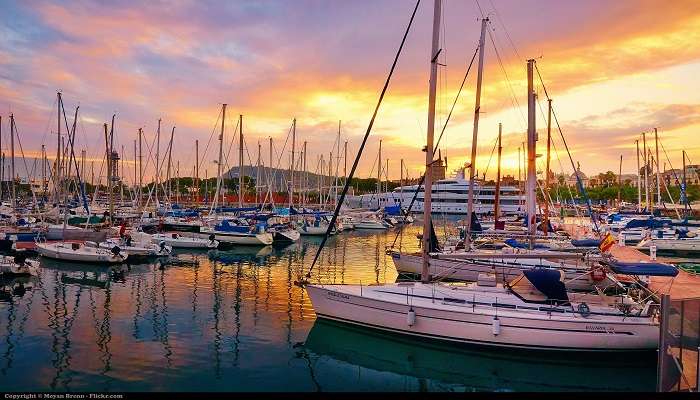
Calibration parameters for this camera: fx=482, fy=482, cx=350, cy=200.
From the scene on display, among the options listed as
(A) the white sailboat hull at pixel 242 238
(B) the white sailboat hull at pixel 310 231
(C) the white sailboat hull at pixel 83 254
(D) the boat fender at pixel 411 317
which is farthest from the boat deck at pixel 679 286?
(B) the white sailboat hull at pixel 310 231

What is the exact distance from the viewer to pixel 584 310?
14570mm

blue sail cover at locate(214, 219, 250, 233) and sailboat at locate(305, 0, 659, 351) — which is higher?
blue sail cover at locate(214, 219, 250, 233)

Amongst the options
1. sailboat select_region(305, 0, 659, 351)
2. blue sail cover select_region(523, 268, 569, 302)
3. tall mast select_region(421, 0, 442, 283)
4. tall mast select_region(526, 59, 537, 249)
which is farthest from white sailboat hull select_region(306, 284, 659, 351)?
tall mast select_region(526, 59, 537, 249)

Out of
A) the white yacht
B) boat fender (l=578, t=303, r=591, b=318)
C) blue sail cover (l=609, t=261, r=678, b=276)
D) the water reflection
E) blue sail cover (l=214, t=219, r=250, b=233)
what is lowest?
the water reflection

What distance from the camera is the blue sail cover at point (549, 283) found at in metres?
15.6

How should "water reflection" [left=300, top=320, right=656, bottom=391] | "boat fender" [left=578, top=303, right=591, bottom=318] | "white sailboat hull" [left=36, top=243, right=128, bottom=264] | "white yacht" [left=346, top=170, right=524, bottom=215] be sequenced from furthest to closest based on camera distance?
"white yacht" [left=346, top=170, right=524, bottom=215]
"white sailboat hull" [left=36, top=243, right=128, bottom=264]
"boat fender" [left=578, top=303, right=591, bottom=318]
"water reflection" [left=300, top=320, right=656, bottom=391]

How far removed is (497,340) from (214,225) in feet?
120

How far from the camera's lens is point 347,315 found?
16812 mm

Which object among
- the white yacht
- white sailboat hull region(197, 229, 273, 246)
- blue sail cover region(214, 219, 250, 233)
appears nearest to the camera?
white sailboat hull region(197, 229, 273, 246)

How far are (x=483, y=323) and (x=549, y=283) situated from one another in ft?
9.11

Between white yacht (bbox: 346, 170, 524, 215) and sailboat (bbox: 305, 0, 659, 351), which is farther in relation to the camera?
white yacht (bbox: 346, 170, 524, 215)

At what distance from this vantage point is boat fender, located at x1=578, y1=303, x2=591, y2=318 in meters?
14.5

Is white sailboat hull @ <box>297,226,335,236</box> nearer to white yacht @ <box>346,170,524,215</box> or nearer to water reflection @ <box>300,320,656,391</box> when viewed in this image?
water reflection @ <box>300,320,656,391</box>

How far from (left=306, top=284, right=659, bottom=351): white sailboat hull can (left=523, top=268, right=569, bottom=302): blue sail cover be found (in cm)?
110
